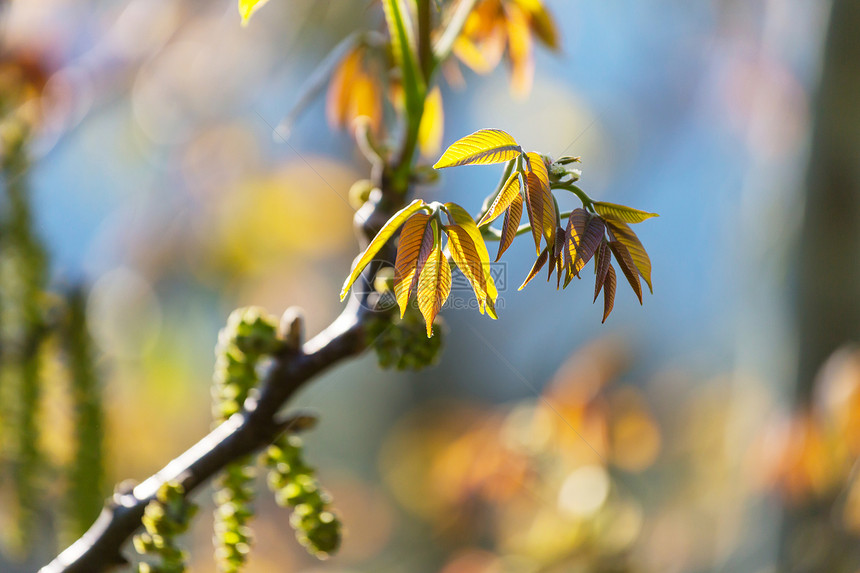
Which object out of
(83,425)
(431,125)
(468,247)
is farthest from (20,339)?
(468,247)

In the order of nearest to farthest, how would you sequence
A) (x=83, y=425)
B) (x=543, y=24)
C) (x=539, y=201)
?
(x=539, y=201) < (x=543, y=24) < (x=83, y=425)

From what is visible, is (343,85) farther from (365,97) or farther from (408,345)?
(408,345)

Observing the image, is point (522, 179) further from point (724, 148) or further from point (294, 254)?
point (724, 148)

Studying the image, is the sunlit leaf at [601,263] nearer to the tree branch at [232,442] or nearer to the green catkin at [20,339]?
the tree branch at [232,442]

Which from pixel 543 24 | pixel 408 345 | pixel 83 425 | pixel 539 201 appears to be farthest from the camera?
pixel 83 425

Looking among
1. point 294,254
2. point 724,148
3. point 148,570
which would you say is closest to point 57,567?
point 148,570

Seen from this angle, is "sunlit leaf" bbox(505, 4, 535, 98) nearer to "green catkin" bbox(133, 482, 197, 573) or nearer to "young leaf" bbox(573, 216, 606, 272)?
"young leaf" bbox(573, 216, 606, 272)
